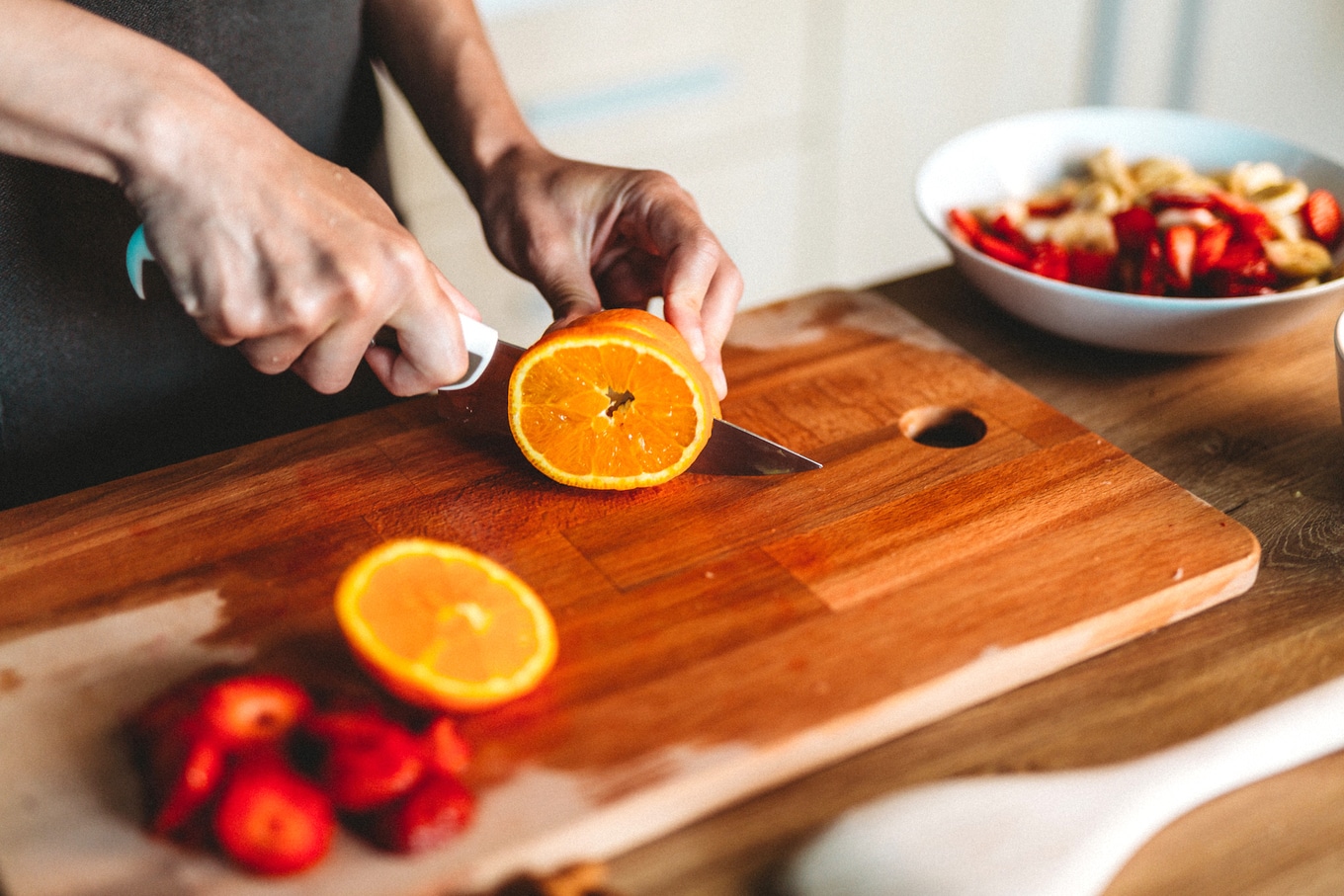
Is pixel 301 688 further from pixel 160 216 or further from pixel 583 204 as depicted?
pixel 583 204

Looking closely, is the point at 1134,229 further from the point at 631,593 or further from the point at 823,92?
the point at 823,92

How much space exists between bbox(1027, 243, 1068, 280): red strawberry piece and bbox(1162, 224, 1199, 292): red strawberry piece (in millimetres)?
112

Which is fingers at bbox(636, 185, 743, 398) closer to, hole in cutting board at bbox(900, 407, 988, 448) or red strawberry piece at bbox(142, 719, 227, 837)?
hole in cutting board at bbox(900, 407, 988, 448)

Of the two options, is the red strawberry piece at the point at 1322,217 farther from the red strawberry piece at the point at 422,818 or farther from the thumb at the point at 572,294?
the red strawberry piece at the point at 422,818

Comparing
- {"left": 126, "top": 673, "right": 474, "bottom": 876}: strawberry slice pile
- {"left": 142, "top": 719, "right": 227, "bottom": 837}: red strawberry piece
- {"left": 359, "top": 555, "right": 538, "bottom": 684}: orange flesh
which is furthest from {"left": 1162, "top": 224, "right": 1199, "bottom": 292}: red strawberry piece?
Answer: {"left": 142, "top": 719, "right": 227, "bottom": 837}: red strawberry piece

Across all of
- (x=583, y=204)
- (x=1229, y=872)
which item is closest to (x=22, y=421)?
(x=583, y=204)

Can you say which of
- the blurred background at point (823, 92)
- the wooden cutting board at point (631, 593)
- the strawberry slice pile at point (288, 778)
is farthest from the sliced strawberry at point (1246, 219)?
the blurred background at point (823, 92)

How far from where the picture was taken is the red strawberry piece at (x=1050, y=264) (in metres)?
1.37

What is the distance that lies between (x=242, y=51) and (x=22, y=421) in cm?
51

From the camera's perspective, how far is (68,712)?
0.89m

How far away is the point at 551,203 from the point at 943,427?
1.74 ft

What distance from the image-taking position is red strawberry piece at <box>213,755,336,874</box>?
732 millimetres

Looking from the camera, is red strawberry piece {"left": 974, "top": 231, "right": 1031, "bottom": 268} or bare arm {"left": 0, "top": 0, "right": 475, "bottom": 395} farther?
Answer: red strawberry piece {"left": 974, "top": 231, "right": 1031, "bottom": 268}

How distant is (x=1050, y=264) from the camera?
1372 mm
